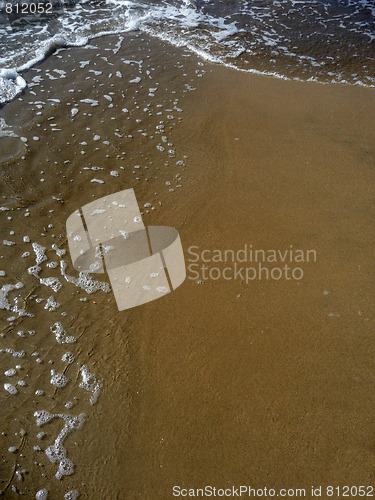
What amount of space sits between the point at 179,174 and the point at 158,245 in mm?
1102

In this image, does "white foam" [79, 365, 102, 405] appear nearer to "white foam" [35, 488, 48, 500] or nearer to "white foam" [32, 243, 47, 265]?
"white foam" [35, 488, 48, 500]

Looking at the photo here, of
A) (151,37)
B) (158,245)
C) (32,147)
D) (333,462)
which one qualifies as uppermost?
(151,37)

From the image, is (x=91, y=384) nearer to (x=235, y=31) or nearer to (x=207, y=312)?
(x=207, y=312)

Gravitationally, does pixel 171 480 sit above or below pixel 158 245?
below

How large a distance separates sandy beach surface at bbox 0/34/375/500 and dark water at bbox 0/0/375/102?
58.9 inches

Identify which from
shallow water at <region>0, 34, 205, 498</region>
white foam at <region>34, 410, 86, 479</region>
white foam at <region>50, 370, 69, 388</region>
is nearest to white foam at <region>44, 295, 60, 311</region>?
shallow water at <region>0, 34, 205, 498</region>

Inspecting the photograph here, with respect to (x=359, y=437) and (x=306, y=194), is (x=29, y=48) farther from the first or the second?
(x=359, y=437)

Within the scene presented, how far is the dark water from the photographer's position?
646 centimetres

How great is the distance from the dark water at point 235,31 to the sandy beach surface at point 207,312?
150 centimetres

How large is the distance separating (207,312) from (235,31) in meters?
6.74

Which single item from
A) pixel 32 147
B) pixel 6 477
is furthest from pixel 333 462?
pixel 32 147

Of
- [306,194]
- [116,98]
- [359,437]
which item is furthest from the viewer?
[116,98]

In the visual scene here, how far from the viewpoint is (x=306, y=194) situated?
13.0ft

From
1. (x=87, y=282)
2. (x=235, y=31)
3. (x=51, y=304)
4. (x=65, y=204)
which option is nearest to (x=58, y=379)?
(x=51, y=304)
